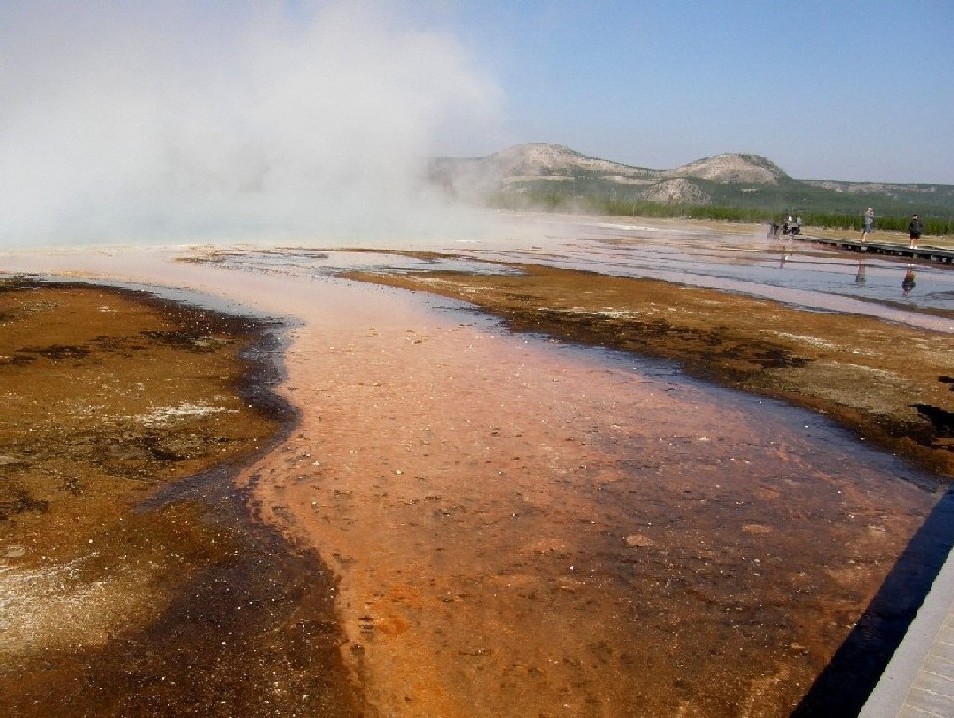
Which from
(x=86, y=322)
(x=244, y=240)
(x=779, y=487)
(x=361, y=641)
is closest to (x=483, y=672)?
(x=361, y=641)

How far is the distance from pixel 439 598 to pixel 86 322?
387 inches

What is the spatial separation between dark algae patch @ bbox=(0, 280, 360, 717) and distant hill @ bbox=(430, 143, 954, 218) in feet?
297

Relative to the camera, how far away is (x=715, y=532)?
18.1 feet

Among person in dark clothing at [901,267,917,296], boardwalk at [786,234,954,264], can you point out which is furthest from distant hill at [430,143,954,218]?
person in dark clothing at [901,267,917,296]

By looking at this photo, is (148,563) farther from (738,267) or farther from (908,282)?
(738,267)

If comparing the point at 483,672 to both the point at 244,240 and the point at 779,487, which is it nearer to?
the point at 779,487

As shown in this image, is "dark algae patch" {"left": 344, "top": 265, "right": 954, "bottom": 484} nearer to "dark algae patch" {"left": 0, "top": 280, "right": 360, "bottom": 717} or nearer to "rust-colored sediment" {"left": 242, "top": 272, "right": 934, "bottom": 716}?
"rust-colored sediment" {"left": 242, "top": 272, "right": 934, "bottom": 716}

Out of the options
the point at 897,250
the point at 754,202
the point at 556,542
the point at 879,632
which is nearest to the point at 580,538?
the point at 556,542

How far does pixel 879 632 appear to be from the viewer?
434 centimetres

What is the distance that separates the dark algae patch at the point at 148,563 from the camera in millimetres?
3615

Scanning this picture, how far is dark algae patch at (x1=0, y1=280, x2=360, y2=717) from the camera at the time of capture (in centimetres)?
362

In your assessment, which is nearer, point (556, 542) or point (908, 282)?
point (556, 542)

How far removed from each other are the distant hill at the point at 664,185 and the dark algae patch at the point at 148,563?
9040cm

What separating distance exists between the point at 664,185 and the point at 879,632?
154m
